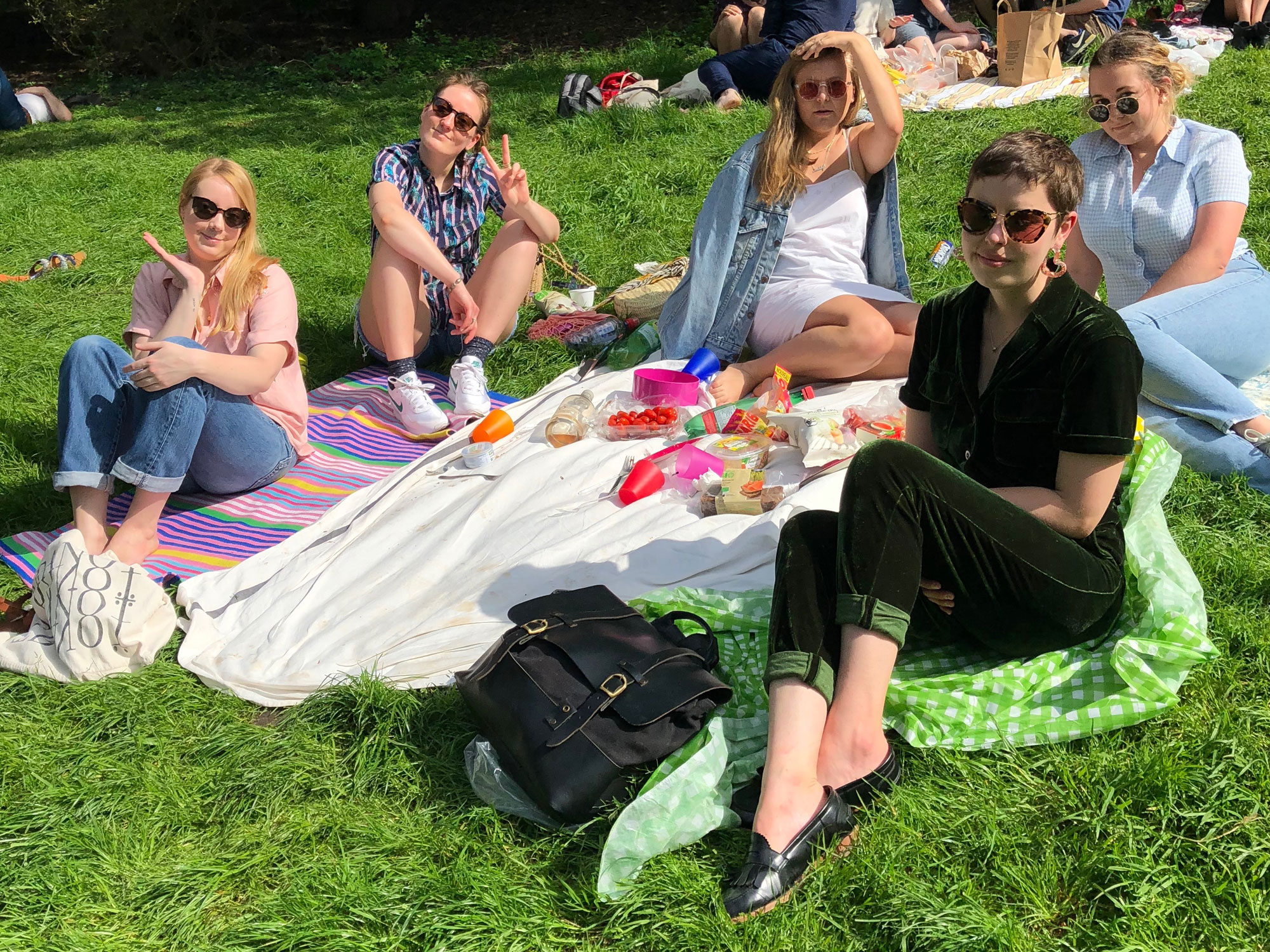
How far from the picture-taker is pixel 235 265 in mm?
4090

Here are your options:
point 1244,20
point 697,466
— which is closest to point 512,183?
point 697,466

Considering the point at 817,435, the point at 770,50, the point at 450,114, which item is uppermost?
the point at 450,114

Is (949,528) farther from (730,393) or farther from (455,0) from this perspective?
(455,0)

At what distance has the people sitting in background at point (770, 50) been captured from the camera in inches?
312

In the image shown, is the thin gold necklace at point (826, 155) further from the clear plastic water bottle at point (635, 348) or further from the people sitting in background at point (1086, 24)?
the people sitting in background at point (1086, 24)

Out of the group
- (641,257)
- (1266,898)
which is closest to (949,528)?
(1266,898)

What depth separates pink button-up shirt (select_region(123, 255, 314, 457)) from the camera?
408 centimetres

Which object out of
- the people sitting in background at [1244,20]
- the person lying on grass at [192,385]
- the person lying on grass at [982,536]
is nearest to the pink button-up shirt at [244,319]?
the person lying on grass at [192,385]

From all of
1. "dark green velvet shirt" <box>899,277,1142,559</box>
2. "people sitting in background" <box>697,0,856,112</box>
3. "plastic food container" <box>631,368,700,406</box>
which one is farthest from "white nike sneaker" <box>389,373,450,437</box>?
"people sitting in background" <box>697,0,856,112</box>

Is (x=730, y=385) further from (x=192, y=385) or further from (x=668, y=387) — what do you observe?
(x=192, y=385)

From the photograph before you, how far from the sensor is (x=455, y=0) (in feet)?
47.3

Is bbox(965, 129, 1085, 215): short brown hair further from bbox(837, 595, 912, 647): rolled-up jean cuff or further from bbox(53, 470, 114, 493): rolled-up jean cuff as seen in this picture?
bbox(53, 470, 114, 493): rolled-up jean cuff

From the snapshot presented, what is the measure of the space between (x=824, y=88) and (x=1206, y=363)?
71.5 inches

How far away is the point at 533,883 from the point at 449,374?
322cm
